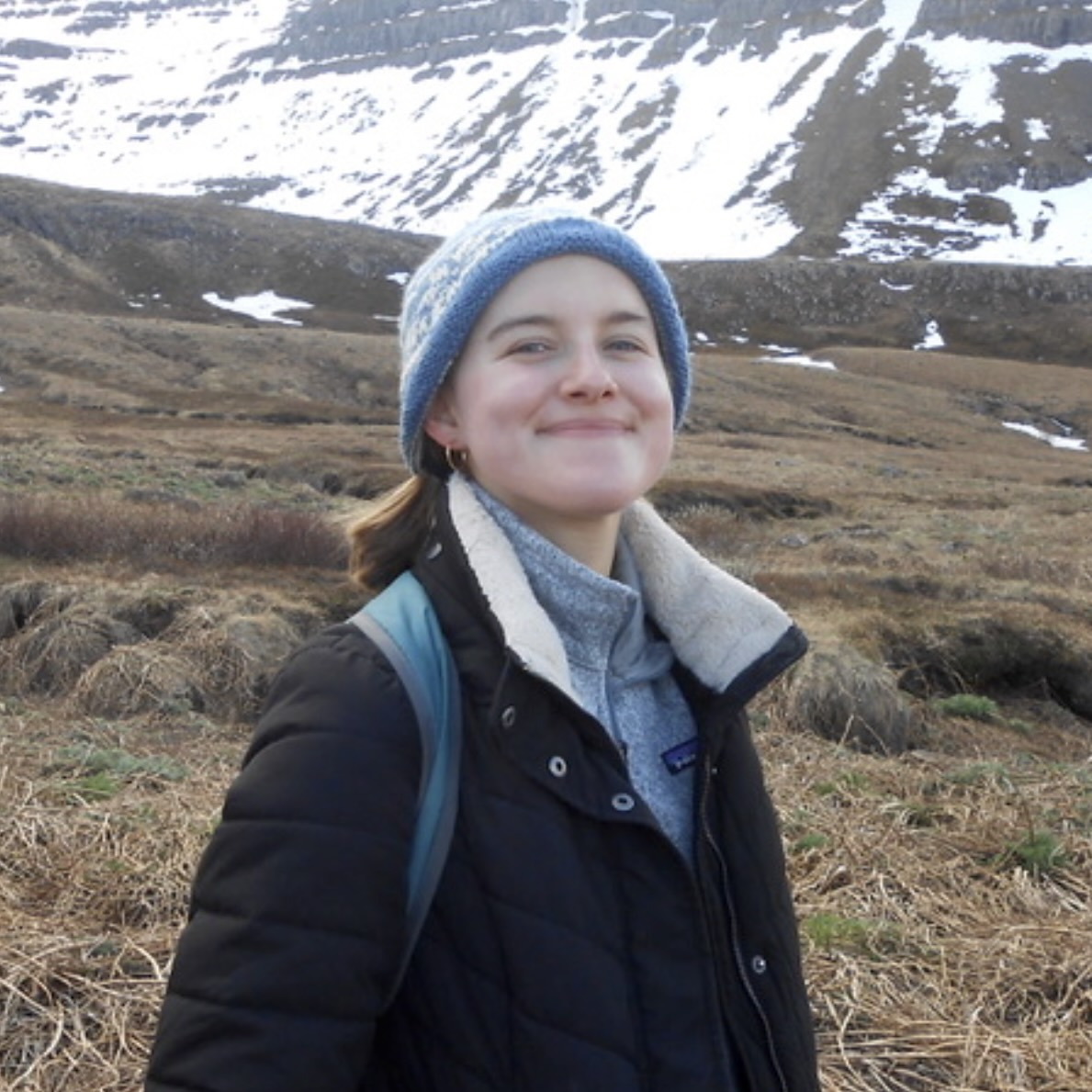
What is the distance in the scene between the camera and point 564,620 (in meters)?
2.13

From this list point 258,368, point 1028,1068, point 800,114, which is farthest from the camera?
point 800,114

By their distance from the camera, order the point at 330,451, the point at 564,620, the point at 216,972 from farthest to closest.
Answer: the point at 330,451 → the point at 564,620 → the point at 216,972

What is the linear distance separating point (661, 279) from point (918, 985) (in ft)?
8.71

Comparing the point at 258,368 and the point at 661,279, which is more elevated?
the point at 661,279

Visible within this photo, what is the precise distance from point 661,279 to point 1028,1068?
254cm

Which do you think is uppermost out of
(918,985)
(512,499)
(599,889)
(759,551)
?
(512,499)

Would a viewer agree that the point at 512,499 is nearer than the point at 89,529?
Yes

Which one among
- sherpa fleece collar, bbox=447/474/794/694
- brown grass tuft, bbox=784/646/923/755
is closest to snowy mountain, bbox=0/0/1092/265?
brown grass tuft, bbox=784/646/923/755

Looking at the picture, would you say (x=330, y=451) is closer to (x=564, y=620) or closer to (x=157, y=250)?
(x=564, y=620)

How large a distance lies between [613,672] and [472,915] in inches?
21.8

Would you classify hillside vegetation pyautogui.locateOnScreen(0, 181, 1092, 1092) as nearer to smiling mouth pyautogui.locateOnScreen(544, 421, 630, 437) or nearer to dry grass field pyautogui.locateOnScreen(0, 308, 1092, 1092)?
dry grass field pyautogui.locateOnScreen(0, 308, 1092, 1092)

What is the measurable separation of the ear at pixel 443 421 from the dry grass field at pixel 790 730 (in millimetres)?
2020

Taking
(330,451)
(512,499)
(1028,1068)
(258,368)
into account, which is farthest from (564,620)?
(258,368)

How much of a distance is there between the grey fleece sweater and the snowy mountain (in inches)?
4090
